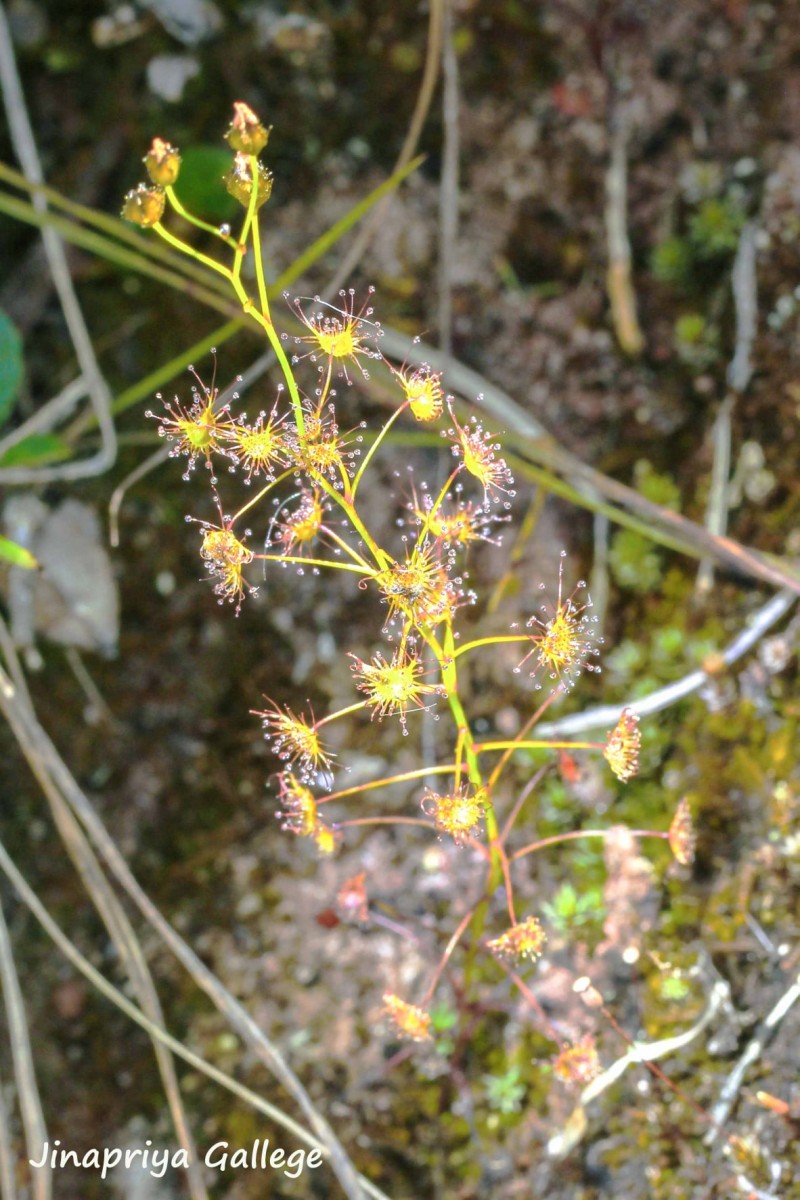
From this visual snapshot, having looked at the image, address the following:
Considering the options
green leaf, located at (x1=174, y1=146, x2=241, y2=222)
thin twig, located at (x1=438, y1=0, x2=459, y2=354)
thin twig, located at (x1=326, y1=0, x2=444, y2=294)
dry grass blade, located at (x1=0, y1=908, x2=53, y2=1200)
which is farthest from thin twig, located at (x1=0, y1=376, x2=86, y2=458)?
dry grass blade, located at (x1=0, y1=908, x2=53, y2=1200)

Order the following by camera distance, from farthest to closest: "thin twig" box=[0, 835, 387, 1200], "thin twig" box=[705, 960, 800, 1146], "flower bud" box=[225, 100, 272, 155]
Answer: "thin twig" box=[0, 835, 387, 1200] → "thin twig" box=[705, 960, 800, 1146] → "flower bud" box=[225, 100, 272, 155]

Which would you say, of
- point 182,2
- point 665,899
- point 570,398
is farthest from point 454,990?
point 182,2

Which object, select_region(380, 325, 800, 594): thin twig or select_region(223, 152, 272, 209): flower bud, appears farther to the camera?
select_region(380, 325, 800, 594): thin twig

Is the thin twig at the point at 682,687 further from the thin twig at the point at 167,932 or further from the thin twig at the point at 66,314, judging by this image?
the thin twig at the point at 66,314

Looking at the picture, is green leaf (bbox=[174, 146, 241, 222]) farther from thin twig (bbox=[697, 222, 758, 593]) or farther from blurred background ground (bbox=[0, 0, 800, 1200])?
thin twig (bbox=[697, 222, 758, 593])

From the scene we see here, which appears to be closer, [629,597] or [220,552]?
[220,552]

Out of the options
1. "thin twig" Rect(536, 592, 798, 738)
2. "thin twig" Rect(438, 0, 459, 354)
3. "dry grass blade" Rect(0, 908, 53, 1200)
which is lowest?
"dry grass blade" Rect(0, 908, 53, 1200)

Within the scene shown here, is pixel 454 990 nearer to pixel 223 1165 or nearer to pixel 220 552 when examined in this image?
pixel 223 1165
